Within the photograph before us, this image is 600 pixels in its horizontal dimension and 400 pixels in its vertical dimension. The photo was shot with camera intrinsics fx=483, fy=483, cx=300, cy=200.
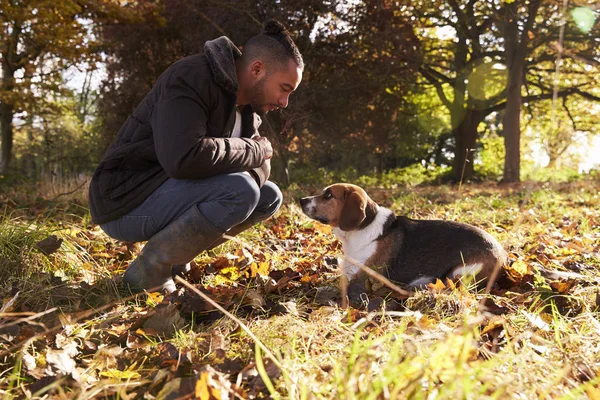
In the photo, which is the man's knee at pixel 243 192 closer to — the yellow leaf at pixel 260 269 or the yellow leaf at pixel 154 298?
the yellow leaf at pixel 260 269

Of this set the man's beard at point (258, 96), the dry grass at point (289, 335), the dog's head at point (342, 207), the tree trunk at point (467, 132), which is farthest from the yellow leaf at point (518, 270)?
the tree trunk at point (467, 132)

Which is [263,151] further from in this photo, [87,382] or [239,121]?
[87,382]

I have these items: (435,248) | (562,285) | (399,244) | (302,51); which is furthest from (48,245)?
(302,51)

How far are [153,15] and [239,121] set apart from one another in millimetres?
11780

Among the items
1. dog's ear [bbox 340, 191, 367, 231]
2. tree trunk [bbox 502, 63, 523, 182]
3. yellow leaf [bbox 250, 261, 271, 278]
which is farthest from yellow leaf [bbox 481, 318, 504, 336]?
tree trunk [bbox 502, 63, 523, 182]

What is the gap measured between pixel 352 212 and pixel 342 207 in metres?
0.11

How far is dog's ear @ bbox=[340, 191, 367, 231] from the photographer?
3910 mm

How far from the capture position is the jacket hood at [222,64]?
3.30 m

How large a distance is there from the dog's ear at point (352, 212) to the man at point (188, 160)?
0.80 meters

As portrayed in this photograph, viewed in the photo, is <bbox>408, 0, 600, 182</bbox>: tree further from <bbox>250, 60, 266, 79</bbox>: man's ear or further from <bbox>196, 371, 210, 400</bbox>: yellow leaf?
<bbox>196, 371, 210, 400</bbox>: yellow leaf

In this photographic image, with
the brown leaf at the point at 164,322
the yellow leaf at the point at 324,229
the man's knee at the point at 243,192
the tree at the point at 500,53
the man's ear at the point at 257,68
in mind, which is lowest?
the yellow leaf at the point at 324,229

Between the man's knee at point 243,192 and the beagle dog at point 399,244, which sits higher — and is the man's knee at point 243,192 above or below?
above

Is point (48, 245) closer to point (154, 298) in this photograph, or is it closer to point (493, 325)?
point (154, 298)

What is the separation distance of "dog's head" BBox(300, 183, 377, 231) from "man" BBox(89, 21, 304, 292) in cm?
72
